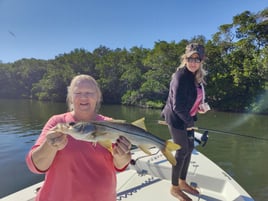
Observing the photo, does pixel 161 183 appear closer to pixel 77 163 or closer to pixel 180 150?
pixel 180 150

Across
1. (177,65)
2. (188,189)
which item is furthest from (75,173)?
(177,65)

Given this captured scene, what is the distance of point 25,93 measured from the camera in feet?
158

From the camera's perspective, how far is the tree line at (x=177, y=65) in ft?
79.5

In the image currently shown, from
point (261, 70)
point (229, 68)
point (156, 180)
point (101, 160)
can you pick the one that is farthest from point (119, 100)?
point (101, 160)

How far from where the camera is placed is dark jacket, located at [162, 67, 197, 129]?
9.64ft

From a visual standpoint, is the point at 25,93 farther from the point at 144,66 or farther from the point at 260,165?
the point at 260,165

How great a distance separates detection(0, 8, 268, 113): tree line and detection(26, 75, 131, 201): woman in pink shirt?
2178cm

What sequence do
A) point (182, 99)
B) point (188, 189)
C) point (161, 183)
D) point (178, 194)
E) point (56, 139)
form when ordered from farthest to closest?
point (161, 183) < point (188, 189) < point (178, 194) < point (182, 99) < point (56, 139)

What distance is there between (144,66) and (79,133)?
32168 mm

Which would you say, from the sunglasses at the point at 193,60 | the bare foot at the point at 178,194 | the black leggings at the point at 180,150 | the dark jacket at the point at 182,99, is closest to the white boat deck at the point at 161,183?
the bare foot at the point at 178,194

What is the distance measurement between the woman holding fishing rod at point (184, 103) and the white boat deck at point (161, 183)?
14.5 inches

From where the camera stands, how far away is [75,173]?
1.66 m

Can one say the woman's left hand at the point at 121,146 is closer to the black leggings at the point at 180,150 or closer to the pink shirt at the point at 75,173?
the pink shirt at the point at 75,173

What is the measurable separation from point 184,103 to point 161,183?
1391 millimetres
